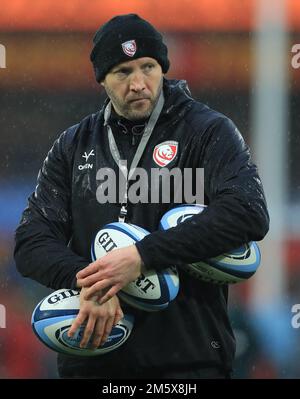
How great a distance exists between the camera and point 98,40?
11.7ft

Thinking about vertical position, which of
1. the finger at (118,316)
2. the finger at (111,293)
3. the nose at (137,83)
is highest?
the nose at (137,83)

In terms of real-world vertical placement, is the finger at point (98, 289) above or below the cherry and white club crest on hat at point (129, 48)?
below

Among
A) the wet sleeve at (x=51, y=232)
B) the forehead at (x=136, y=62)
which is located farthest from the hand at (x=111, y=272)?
the forehead at (x=136, y=62)

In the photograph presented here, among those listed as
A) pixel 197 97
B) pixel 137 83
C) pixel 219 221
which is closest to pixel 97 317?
pixel 219 221

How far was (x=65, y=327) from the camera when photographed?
10.9 feet

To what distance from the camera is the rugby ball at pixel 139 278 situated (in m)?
3.21

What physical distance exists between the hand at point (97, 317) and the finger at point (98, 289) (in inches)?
0.8

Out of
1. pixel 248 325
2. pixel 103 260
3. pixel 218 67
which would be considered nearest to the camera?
A: pixel 103 260

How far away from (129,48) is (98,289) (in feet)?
2.80

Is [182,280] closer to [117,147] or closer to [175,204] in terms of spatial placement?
[175,204]

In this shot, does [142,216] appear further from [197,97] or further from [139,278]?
[197,97]

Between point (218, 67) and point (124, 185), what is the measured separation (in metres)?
4.52

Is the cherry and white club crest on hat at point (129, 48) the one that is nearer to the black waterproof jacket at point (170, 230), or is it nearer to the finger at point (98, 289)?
the black waterproof jacket at point (170, 230)
